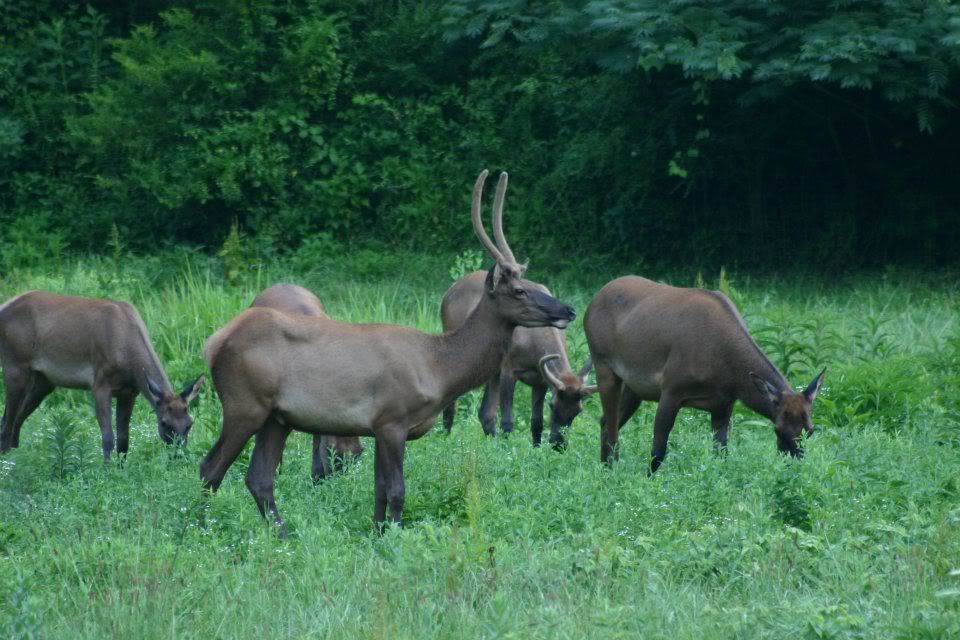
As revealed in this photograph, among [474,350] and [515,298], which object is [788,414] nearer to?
[515,298]

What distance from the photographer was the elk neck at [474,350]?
8906 mm

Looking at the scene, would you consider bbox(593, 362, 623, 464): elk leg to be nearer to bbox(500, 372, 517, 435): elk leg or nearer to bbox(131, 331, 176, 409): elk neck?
bbox(500, 372, 517, 435): elk leg

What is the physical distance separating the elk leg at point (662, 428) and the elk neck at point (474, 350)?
1.38 m

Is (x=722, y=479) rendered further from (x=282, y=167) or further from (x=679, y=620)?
(x=282, y=167)

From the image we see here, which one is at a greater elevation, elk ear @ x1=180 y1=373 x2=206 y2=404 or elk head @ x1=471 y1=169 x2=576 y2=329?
elk head @ x1=471 y1=169 x2=576 y2=329

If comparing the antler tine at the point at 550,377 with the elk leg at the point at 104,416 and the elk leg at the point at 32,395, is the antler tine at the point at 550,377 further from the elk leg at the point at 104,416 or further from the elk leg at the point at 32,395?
the elk leg at the point at 32,395

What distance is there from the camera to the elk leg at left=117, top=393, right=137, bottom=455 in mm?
11258

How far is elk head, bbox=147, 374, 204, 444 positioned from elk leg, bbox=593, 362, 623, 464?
3.41 m

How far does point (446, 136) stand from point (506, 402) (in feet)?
37.2

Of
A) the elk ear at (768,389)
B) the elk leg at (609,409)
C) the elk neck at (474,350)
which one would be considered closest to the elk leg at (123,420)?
the elk neck at (474,350)

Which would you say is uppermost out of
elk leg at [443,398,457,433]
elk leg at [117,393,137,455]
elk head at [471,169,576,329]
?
elk head at [471,169,576,329]

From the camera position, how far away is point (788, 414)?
9.58 meters

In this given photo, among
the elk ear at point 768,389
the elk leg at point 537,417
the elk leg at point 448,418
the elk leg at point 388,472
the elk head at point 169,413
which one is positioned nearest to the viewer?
the elk leg at point 388,472

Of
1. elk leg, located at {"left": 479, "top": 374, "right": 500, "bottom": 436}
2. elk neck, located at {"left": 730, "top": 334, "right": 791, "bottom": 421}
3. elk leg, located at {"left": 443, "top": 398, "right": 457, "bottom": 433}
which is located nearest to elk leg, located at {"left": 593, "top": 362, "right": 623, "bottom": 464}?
elk neck, located at {"left": 730, "top": 334, "right": 791, "bottom": 421}
